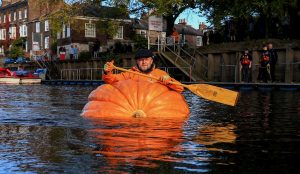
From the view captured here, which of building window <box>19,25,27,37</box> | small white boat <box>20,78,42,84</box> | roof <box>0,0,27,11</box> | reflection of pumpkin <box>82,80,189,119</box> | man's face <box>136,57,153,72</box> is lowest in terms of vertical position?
small white boat <box>20,78,42,84</box>

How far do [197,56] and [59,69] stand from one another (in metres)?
20.4

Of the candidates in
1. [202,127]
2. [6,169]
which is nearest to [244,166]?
[6,169]

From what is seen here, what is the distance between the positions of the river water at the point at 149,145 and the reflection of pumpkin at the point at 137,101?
0.45 metres

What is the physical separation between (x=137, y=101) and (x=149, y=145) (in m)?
3.45

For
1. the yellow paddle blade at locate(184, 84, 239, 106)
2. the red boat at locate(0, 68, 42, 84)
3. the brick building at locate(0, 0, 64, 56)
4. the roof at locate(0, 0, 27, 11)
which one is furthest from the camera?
the roof at locate(0, 0, 27, 11)

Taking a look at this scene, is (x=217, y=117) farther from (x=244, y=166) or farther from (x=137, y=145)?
(x=244, y=166)

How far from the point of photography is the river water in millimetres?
5406

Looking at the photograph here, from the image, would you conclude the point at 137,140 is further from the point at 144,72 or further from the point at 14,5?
the point at 14,5

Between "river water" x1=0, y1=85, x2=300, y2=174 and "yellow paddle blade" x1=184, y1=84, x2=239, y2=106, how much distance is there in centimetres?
45

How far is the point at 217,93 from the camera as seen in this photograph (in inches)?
444

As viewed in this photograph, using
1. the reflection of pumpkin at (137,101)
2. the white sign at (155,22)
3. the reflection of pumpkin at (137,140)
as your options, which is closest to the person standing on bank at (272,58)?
the white sign at (155,22)

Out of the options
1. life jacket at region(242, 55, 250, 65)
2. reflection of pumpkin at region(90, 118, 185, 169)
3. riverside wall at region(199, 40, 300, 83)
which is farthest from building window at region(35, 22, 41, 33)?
reflection of pumpkin at region(90, 118, 185, 169)

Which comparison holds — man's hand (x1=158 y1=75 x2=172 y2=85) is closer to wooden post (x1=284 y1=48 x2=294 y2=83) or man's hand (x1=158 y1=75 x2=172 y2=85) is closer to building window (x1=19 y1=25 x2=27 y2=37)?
wooden post (x1=284 y1=48 x2=294 y2=83)

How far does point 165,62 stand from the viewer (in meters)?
35.7
